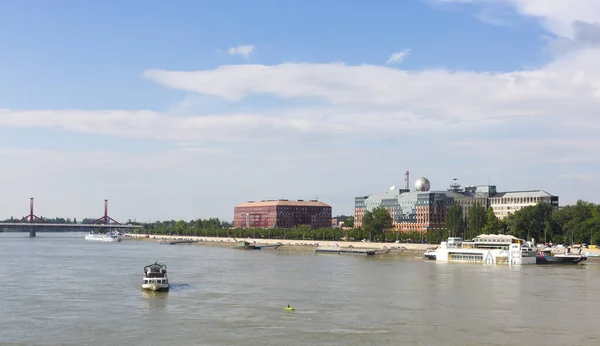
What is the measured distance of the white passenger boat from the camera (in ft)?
341

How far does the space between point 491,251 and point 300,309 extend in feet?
208

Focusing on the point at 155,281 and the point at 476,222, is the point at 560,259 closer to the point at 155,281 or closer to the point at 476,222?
Result: the point at 476,222

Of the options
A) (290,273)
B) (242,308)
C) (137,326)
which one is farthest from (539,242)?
(137,326)

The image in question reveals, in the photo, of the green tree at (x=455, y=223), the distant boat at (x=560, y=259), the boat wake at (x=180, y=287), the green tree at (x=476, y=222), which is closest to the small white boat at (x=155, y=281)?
the boat wake at (x=180, y=287)

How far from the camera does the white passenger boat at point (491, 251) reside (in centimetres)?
10381

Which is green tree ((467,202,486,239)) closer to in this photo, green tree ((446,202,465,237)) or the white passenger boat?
green tree ((446,202,465,237))

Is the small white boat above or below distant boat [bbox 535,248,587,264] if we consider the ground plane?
above

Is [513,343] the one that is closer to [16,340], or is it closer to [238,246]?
[16,340]

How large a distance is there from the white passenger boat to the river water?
21196 mm

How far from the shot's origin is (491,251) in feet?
353

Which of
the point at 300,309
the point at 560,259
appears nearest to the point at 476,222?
the point at 560,259

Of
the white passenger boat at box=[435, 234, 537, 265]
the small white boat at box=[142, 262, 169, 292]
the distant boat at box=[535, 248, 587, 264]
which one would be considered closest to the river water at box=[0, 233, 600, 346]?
the small white boat at box=[142, 262, 169, 292]

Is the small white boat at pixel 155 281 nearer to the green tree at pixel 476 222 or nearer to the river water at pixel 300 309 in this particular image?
the river water at pixel 300 309

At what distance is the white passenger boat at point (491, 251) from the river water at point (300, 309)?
2120 cm
